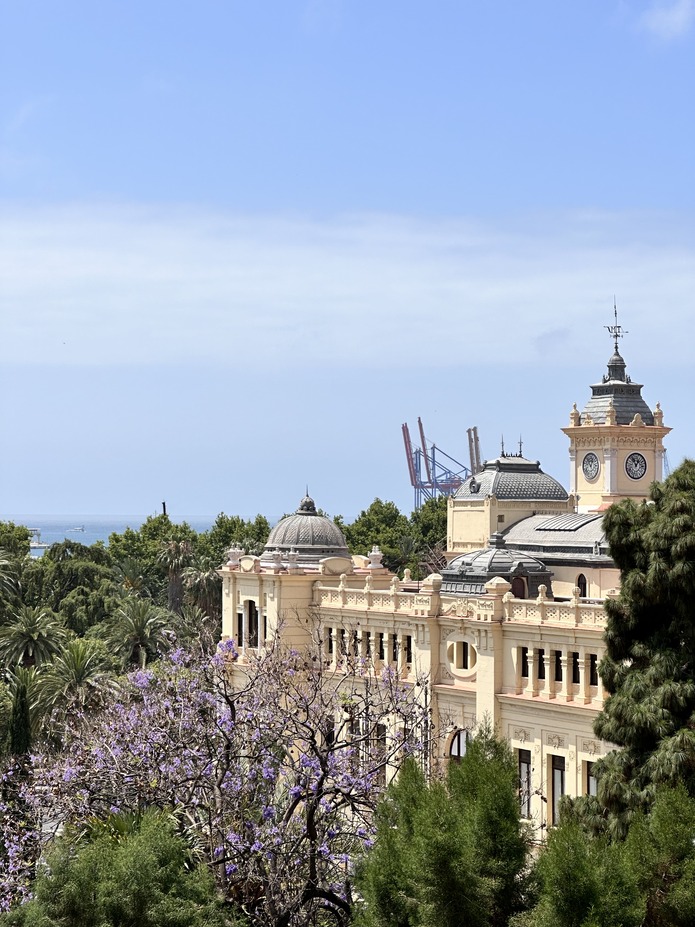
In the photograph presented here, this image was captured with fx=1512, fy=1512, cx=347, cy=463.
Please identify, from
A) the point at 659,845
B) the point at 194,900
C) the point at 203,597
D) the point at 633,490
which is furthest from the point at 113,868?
the point at 203,597

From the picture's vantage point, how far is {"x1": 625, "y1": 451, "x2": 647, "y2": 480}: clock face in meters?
64.9

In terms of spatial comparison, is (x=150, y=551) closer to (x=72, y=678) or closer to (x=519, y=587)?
(x=72, y=678)

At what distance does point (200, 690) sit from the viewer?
109ft

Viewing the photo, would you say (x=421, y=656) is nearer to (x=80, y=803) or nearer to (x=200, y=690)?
(x=200, y=690)

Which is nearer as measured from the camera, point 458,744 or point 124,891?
point 124,891

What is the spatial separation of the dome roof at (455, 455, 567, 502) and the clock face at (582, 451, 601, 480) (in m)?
2.55

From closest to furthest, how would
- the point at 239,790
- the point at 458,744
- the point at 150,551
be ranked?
the point at 239,790 → the point at 458,744 → the point at 150,551

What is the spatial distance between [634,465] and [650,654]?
107 feet

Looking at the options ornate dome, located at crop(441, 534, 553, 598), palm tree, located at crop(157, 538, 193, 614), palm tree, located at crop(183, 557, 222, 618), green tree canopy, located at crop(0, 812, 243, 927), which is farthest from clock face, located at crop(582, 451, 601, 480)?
green tree canopy, located at crop(0, 812, 243, 927)

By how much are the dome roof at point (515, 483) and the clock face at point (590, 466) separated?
255 cm

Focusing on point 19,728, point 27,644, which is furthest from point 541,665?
point 27,644

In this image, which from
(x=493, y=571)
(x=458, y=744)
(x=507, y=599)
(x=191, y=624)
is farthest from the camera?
(x=191, y=624)

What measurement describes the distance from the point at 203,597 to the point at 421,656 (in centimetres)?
3605

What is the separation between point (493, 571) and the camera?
51.1 m
